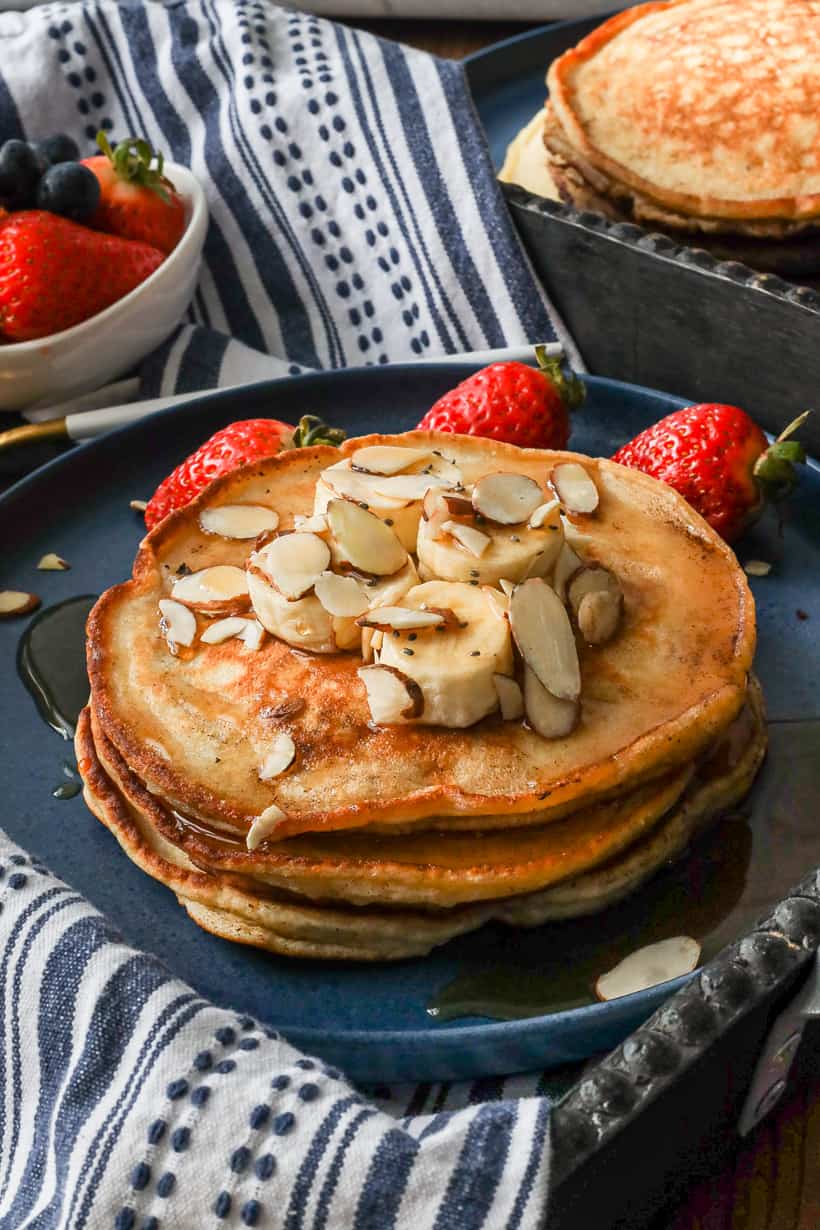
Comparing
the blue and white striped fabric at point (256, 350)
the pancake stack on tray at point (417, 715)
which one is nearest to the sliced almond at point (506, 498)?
the pancake stack on tray at point (417, 715)

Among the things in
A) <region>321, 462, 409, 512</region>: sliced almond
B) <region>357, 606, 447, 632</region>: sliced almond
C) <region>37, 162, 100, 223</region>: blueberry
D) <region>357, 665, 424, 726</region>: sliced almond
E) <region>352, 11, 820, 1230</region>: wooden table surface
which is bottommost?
<region>352, 11, 820, 1230</region>: wooden table surface

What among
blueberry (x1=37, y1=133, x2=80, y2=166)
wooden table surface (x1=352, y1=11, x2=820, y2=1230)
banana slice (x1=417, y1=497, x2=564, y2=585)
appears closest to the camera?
wooden table surface (x1=352, y1=11, x2=820, y2=1230)

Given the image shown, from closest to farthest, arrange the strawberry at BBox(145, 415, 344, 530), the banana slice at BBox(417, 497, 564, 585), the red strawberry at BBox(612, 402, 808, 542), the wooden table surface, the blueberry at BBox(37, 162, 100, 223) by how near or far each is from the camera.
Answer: the wooden table surface
the banana slice at BBox(417, 497, 564, 585)
the red strawberry at BBox(612, 402, 808, 542)
the strawberry at BBox(145, 415, 344, 530)
the blueberry at BBox(37, 162, 100, 223)

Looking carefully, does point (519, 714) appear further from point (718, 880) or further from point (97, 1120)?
point (97, 1120)

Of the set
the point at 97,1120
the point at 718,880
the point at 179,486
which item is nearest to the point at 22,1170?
the point at 97,1120

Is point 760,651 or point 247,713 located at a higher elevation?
point 247,713

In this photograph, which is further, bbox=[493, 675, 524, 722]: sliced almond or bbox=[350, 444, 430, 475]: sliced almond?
bbox=[350, 444, 430, 475]: sliced almond

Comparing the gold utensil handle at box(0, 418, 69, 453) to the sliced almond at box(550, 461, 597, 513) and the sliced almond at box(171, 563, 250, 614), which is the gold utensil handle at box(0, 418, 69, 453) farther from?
the sliced almond at box(550, 461, 597, 513)

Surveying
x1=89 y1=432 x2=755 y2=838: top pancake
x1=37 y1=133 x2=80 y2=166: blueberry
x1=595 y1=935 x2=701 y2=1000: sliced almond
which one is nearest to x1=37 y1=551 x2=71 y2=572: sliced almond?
x1=89 y1=432 x2=755 y2=838: top pancake
